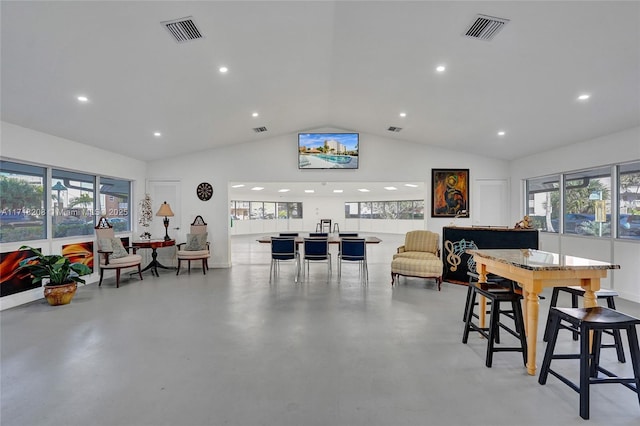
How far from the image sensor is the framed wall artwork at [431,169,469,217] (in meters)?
7.07

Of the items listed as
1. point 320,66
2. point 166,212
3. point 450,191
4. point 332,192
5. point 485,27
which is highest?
point 320,66

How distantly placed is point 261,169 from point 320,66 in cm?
348

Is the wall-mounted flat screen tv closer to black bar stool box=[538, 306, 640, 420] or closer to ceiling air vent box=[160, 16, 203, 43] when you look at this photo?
ceiling air vent box=[160, 16, 203, 43]

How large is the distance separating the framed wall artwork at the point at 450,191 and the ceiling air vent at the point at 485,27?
423 cm

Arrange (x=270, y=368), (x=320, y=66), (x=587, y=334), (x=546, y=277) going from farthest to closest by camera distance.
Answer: (x=320, y=66)
(x=270, y=368)
(x=546, y=277)
(x=587, y=334)

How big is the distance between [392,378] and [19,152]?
565 centimetres

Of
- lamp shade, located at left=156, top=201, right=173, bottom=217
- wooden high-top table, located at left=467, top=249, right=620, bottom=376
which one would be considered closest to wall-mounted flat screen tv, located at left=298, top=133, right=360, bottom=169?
lamp shade, located at left=156, top=201, right=173, bottom=217

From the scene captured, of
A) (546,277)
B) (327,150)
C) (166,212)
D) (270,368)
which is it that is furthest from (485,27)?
(166,212)

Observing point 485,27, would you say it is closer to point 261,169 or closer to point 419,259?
point 419,259

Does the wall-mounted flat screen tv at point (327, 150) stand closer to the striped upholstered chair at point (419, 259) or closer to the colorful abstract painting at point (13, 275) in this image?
the striped upholstered chair at point (419, 259)

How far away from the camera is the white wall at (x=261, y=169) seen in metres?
7.18

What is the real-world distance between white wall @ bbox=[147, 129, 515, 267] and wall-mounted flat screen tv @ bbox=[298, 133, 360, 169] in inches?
7.2

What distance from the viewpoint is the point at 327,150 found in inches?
281

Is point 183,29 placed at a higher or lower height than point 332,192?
higher
